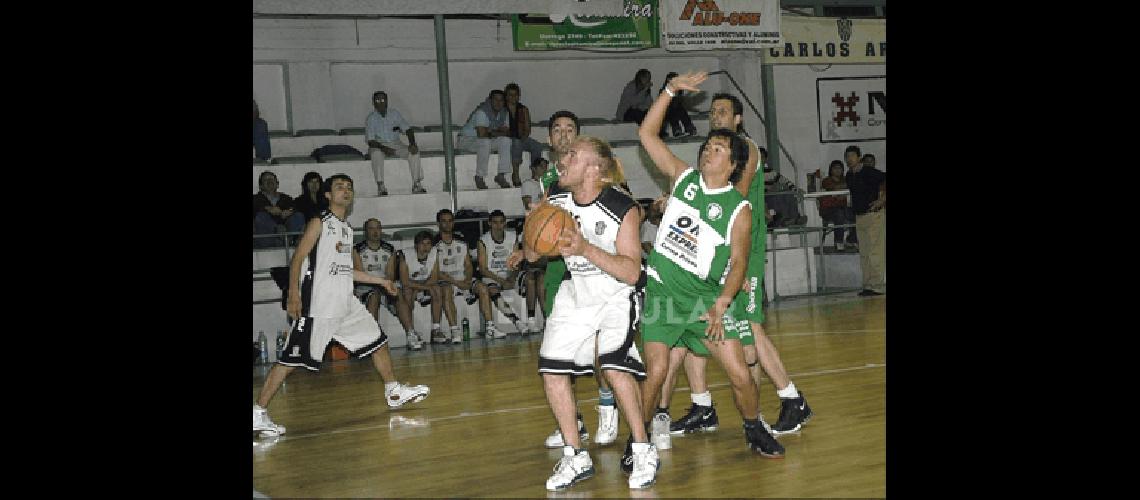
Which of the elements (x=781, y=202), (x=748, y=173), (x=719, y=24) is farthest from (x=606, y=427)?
(x=719, y=24)

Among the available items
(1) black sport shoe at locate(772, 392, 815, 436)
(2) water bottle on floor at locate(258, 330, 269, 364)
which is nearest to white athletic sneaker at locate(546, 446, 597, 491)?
(1) black sport shoe at locate(772, 392, 815, 436)

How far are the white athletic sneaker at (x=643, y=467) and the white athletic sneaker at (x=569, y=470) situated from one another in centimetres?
22

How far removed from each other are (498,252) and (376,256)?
1.45 metres

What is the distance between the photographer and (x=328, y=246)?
7828 millimetres

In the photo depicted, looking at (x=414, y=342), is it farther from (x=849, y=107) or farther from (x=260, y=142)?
(x=849, y=107)

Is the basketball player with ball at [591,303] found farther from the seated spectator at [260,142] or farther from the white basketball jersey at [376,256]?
the seated spectator at [260,142]

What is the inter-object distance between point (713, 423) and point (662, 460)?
0.78 meters

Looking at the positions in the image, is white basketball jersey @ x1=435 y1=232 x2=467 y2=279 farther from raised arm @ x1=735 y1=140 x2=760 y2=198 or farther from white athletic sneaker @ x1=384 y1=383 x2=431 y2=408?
raised arm @ x1=735 y1=140 x2=760 y2=198
